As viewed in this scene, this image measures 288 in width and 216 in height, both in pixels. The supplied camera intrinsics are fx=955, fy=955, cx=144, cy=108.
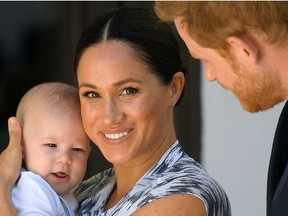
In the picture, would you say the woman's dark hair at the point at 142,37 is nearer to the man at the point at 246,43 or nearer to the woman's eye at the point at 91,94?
the woman's eye at the point at 91,94

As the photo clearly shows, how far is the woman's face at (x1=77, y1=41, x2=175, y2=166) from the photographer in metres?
2.95

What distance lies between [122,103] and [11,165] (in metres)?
0.42

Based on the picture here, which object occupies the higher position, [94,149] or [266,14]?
[266,14]

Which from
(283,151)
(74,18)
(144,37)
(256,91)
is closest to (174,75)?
(144,37)

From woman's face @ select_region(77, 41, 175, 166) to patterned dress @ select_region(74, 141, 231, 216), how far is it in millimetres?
80

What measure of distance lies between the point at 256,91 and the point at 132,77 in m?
0.62

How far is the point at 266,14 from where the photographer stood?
2.33m

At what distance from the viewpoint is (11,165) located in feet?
10.0

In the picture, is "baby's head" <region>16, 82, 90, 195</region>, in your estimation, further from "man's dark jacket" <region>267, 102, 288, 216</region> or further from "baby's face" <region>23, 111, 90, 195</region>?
"man's dark jacket" <region>267, 102, 288, 216</region>

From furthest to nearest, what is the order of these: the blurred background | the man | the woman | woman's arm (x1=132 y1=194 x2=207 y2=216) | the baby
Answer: the blurred background < the baby < the woman < woman's arm (x1=132 y1=194 x2=207 y2=216) < the man

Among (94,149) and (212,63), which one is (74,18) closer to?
(94,149)

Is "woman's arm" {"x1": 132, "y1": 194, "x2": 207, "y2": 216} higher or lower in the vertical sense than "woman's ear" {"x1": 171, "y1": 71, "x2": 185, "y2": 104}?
lower

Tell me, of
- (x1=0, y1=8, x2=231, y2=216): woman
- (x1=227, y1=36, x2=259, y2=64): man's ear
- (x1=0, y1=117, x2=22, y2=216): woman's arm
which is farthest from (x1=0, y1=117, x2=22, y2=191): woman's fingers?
(x1=227, y1=36, x2=259, y2=64): man's ear

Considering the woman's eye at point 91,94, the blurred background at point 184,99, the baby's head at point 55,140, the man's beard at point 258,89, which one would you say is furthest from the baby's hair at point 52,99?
the blurred background at point 184,99
